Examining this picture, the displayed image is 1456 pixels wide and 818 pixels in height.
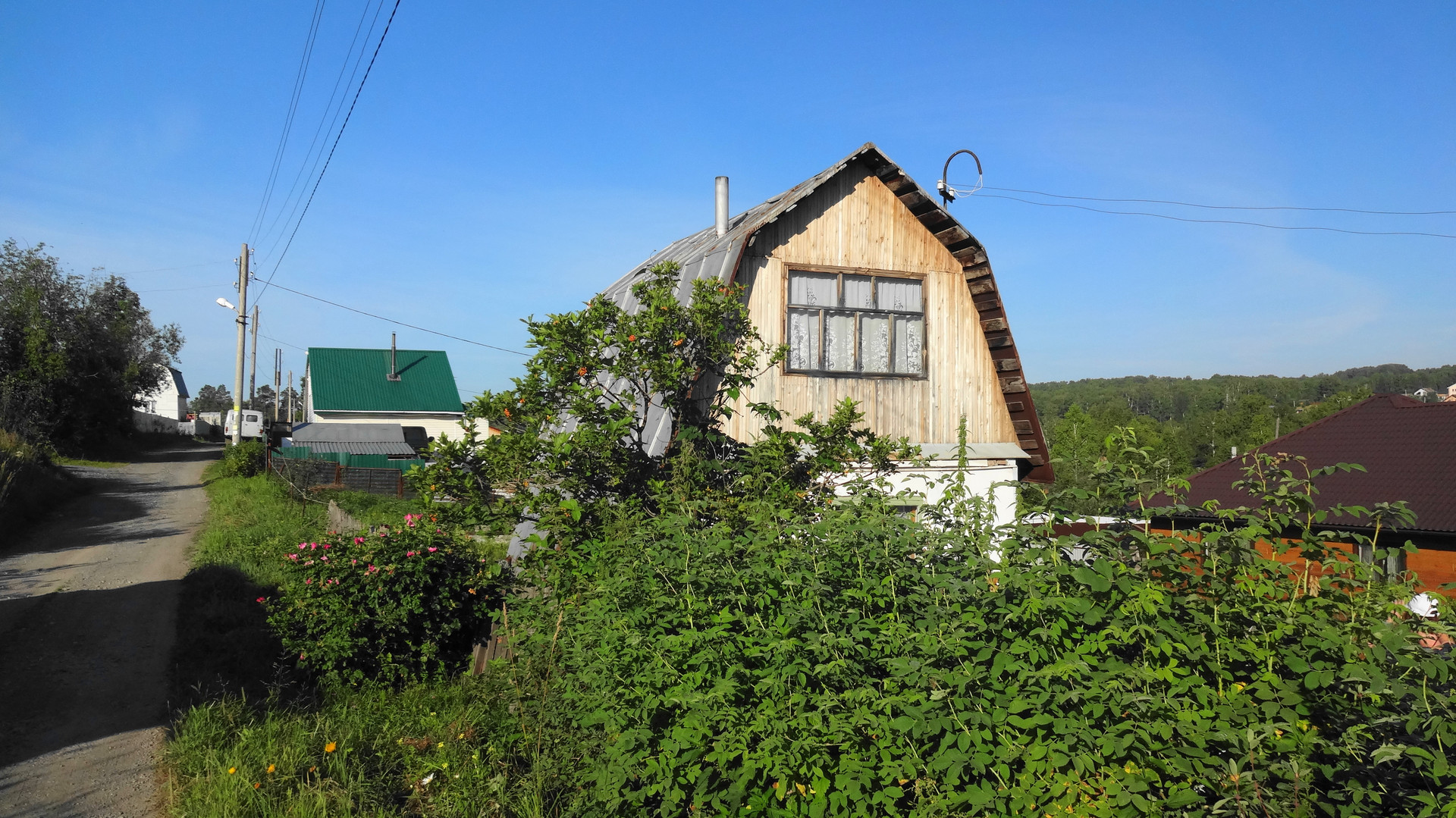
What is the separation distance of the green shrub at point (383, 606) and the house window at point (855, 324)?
395 cm

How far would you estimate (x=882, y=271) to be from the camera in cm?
951

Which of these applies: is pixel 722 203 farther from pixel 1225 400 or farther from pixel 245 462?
pixel 1225 400

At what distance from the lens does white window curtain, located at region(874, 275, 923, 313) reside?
953 centimetres

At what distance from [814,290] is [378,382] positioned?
37235 millimetres

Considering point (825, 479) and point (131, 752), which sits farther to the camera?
point (825, 479)

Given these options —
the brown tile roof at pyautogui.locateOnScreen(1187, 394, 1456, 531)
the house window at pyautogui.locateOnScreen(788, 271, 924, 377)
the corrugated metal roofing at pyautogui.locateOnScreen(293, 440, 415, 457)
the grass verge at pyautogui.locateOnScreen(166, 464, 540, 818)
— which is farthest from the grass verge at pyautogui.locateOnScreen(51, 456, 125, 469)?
the brown tile roof at pyautogui.locateOnScreen(1187, 394, 1456, 531)

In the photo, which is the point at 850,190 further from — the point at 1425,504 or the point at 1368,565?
the point at 1425,504

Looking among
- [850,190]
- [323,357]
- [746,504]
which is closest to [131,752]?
[746,504]

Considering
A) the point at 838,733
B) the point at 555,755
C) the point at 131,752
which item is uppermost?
the point at 838,733

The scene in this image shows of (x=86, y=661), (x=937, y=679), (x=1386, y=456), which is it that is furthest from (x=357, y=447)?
(x=937, y=679)

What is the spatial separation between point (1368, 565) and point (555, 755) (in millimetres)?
3837

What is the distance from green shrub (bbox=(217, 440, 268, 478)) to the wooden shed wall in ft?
71.4

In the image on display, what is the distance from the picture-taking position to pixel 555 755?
15.5 ft

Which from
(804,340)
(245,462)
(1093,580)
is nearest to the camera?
(1093,580)
